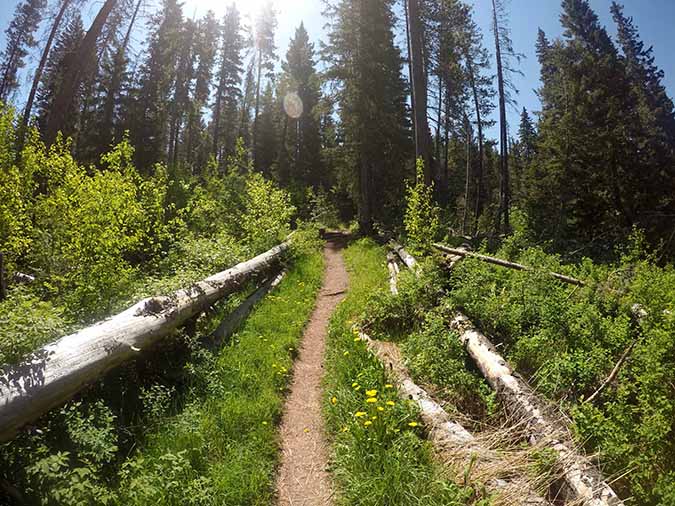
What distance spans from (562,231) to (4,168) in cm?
1805

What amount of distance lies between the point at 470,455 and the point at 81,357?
3857mm

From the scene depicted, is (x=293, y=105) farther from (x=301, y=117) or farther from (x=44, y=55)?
(x=44, y=55)

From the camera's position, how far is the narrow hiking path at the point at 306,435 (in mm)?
3727

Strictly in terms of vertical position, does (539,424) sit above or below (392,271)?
below

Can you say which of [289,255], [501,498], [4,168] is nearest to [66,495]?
[501,498]

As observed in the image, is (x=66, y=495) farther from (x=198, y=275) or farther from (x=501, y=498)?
(x=198, y=275)

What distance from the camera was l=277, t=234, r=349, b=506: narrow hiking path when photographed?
12.2ft

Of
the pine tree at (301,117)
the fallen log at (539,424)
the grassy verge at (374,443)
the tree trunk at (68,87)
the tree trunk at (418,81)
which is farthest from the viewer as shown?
the pine tree at (301,117)

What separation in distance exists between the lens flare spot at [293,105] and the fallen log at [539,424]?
33174 millimetres

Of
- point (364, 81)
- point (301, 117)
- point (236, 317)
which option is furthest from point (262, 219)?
point (301, 117)

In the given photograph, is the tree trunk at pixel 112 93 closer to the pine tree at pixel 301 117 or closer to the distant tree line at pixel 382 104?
the distant tree line at pixel 382 104

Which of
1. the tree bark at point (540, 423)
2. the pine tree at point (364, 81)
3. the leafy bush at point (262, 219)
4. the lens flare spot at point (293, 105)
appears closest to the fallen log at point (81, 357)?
the tree bark at point (540, 423)

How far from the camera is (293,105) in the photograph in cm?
3584

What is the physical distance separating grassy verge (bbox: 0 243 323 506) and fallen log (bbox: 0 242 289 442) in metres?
0.27
